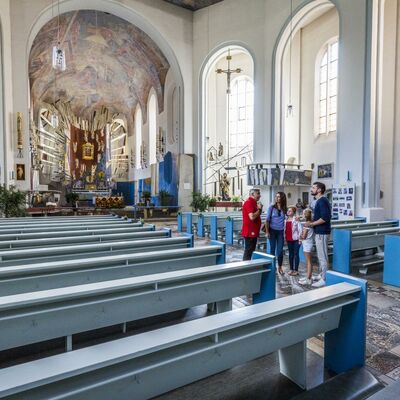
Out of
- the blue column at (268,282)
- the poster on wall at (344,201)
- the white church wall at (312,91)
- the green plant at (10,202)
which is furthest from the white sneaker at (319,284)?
the white church wall at (312,91)

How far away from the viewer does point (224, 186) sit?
16.6 metres

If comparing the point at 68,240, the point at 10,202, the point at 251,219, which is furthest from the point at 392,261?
the point at 10,202

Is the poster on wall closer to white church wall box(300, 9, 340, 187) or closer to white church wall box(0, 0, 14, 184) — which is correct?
white church wall box(300, 9, 340, 187)

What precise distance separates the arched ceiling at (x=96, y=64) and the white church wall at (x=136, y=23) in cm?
126

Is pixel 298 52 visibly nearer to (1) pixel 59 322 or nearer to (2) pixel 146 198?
(2) pixel 146 198

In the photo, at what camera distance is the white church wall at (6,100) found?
10.9 metres

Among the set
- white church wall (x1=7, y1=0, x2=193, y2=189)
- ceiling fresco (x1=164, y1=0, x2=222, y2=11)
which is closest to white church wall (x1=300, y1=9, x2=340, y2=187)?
ceiling fresco (x1=164, y1=0, x2=222, y2=11)

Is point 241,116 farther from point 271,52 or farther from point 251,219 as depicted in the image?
point 251,219

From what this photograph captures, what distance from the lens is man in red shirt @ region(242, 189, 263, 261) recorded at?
4.49 metres

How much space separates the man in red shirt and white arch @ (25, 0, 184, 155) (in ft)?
37.6

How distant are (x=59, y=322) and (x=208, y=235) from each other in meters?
7.42

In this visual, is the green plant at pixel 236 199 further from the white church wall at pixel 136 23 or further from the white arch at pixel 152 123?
the white arch at pixel 152 123

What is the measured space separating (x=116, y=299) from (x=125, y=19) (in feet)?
52.3

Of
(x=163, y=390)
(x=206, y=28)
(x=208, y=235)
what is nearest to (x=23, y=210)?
(x=208, y=235)
